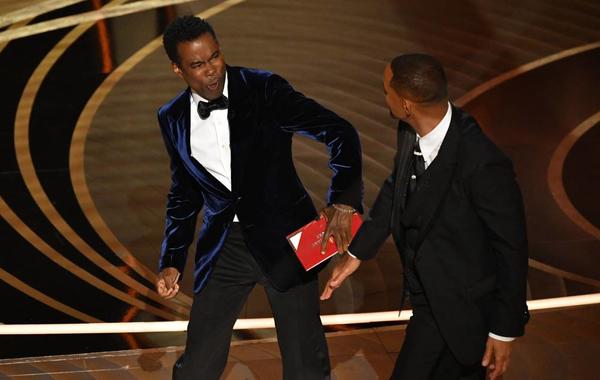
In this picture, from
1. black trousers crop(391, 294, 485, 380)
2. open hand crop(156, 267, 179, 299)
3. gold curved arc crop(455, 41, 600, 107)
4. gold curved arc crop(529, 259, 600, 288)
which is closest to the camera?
black trousers crop(391, 294, 485, 380)

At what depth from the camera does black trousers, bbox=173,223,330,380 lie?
3.18 meters

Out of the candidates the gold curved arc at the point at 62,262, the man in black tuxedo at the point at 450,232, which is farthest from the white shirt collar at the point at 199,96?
the gold curved arc at the point at 62,262

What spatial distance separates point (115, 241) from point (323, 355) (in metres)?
2.38

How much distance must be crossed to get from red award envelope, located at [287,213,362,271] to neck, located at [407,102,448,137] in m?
0.48

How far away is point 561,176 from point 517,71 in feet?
5.45

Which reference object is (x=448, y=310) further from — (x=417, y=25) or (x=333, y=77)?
(x=417, y=25)

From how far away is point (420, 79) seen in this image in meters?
2.63

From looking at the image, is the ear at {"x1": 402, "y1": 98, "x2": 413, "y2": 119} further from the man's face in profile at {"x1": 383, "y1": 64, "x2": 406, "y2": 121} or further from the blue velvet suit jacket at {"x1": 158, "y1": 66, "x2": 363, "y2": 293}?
the blue velvet suit jacket at {"x1": 158, "y1": 66, "x2": 363, "y2": 293}

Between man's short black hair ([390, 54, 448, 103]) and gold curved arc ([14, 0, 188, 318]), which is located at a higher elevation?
man's short black hair ([390, 54, 448, 103])

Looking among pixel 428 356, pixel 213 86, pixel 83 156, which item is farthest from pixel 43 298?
pixel 428 356

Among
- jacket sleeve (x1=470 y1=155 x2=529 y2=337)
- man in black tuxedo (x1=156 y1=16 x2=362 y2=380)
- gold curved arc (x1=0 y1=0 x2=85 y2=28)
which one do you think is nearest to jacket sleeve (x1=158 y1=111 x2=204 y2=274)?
man in black tuxedo (x1=156 y1=16 x2=362 y2=380)

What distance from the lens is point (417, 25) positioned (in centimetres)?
801

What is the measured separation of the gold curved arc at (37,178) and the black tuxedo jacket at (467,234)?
2.12 meters

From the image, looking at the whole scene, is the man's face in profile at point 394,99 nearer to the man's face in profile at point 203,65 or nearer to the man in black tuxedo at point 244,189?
the man in black tuxedo at point 244,189
